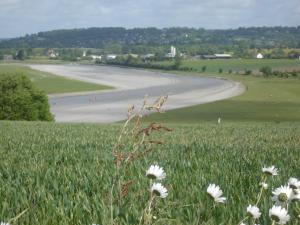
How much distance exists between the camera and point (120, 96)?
319 ft

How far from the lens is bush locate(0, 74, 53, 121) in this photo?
5556 centimetres

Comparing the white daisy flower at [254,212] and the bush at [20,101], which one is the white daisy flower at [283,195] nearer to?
the white daisy flower at [254,212]

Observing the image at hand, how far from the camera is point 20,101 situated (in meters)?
55.5

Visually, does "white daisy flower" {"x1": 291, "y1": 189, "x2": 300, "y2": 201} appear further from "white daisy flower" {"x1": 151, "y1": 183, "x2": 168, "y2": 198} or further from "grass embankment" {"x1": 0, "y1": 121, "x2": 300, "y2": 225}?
"white daisy flower" {"x1": 151, "y1": 183, "x2": 168, "y2": 198}

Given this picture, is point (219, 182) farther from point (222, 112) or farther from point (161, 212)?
point (222, 112)

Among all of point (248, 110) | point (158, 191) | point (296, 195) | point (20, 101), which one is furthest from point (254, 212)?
point (248, 110)

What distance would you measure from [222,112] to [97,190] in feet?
211

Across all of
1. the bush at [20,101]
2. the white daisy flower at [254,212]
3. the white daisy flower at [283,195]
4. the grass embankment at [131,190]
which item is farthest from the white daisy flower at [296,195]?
the bush at [20,101]

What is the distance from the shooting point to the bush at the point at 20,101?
182 feet

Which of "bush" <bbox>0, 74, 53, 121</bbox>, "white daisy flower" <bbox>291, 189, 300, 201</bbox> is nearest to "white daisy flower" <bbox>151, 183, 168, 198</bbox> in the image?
"white daisy flower" <bbox>291, 189, 300, 201</bbox>

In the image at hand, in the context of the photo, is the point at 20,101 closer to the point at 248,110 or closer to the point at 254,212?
the point at 248,110

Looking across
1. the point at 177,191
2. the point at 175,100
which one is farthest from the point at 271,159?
the point at 175,100

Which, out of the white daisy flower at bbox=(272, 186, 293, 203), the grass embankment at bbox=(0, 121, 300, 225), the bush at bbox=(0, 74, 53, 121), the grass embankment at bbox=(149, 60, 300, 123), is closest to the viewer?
the white daisy flower at bbox=(272, 186, 293, 203)

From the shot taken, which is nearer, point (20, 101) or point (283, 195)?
point (283, 195)
